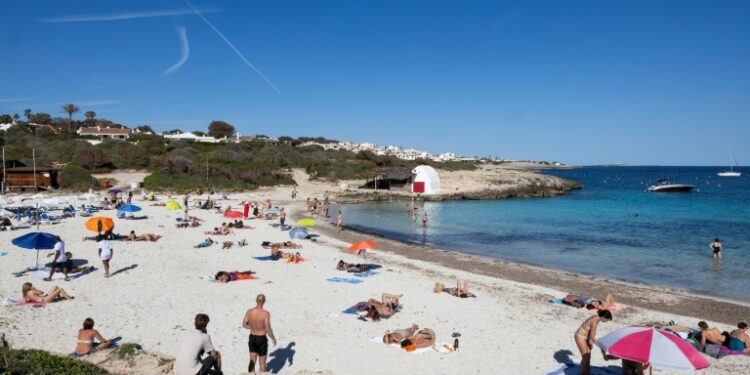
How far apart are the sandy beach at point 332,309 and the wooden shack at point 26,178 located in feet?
67.7

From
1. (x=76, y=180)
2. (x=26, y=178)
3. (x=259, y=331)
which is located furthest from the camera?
(x=76, y=180)

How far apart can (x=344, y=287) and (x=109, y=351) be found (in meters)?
6.80

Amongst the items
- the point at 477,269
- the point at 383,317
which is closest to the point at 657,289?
the point at 477,269

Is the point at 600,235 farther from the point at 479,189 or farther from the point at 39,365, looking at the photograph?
the point at 479,189

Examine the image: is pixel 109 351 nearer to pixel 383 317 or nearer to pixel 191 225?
pixel 383 317

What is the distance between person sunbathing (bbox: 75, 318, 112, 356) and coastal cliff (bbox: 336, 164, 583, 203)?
37.7 meters

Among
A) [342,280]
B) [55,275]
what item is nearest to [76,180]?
[55,275]

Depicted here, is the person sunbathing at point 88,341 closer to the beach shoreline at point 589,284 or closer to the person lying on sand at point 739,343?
the person lying on sand at point 739,343

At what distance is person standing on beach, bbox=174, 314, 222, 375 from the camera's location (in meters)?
6.20

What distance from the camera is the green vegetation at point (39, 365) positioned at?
18.9 ft

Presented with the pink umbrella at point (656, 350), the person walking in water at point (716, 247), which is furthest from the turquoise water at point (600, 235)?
the pink umbrella at point (656, 350)

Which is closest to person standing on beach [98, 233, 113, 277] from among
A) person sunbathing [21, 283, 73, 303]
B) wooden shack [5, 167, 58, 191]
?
person sunbathing [21, 283, 73, 303]

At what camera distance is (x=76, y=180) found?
4028 centimetres

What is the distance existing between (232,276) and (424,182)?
139 feet
